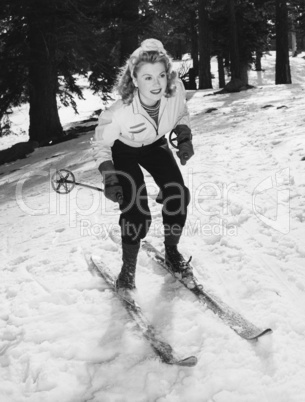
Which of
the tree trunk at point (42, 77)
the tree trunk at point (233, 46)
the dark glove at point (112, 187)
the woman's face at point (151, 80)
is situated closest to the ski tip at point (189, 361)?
the dark glove at point (112, 187)

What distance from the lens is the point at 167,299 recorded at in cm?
330

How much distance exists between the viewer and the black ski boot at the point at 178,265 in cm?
353

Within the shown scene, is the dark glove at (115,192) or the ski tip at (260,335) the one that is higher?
the dark glove at (115,192)

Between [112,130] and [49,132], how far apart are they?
9.47 metres

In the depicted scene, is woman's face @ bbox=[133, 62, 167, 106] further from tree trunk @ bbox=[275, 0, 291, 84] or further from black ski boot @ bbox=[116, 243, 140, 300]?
tree trunk @ bbox=[275, 0, 291, 84]

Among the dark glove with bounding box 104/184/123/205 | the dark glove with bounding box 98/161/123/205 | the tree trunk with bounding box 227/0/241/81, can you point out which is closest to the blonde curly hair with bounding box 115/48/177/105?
the dark glove with bounding box 98/161/123/205

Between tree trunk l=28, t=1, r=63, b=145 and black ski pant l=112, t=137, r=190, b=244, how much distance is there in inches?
322

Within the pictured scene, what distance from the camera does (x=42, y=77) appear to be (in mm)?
11359

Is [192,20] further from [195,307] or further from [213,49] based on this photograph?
[195,307]

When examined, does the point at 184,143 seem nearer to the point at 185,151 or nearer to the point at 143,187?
the point at 185,151

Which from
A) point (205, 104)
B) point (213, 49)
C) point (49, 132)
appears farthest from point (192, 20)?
point (49, 132)

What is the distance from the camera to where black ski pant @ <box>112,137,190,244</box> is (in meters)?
3.21

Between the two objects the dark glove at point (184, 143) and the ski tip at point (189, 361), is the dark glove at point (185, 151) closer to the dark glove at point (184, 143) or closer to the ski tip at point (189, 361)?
the dark glove at point (184, 143)

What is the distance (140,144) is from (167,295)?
1.39m
